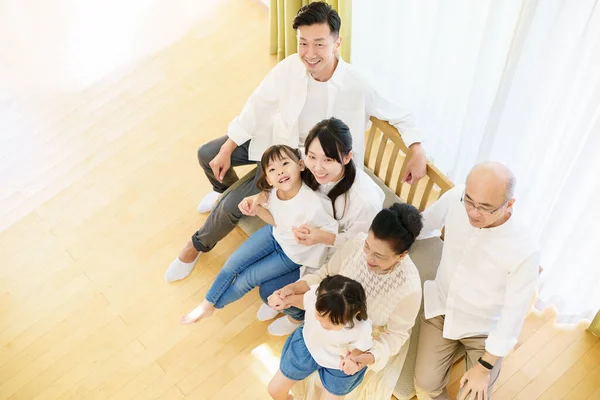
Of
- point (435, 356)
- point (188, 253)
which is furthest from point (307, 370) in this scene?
point (188, 253)

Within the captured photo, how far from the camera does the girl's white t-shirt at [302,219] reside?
2607mm

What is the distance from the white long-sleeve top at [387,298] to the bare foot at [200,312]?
778 millimetres

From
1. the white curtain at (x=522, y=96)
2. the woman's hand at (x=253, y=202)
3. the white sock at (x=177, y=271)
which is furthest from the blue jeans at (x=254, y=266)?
the white curtain at (x=522, y=96)

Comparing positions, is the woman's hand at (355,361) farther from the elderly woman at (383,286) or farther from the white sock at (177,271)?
the white sock at (177,271)

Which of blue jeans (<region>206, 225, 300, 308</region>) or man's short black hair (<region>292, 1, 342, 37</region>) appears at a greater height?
man's short black hair (<region>292, 1, 342, 37</region>)

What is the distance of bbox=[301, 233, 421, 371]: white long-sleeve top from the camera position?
239 cm

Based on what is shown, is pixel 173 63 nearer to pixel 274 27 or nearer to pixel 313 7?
pixel 274 27

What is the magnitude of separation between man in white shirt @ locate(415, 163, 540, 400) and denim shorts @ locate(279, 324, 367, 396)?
1.01 ft

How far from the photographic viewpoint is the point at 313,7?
251cm

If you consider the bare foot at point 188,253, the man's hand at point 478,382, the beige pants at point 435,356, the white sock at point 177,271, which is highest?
the man's hand at point 478,382

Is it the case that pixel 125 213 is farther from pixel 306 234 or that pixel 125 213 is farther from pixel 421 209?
pixel 421 209

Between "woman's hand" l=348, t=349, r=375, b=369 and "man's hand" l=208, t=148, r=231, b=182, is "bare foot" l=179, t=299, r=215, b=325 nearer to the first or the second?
"man's hand" l=208, t=148, r=231, b=182

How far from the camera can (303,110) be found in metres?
2.82

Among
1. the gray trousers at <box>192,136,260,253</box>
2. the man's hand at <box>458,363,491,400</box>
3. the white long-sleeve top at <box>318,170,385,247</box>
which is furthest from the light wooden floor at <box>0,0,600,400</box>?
the white long-sleeve top at <box>318,170,385,247</box>
